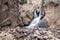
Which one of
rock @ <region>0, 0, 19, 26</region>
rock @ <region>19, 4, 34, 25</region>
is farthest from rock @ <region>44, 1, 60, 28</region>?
rock @ <region>19, 4, 34, 25</region>

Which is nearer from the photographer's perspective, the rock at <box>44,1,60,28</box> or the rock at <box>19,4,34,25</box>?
the rock at <box>44,1,60,28</box>

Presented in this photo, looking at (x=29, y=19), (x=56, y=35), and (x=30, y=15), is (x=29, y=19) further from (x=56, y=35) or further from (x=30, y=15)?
(x=56, y=35)

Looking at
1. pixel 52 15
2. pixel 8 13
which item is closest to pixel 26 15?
pixel 8 13

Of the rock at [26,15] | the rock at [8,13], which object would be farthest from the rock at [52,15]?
the rock at [26,15]

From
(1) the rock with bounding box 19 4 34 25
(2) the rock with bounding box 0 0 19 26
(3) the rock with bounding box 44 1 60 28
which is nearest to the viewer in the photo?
(3) the rock with bounding box 44 1 60 28

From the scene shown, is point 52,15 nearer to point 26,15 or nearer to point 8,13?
point 8,13

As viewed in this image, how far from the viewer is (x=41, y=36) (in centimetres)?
875

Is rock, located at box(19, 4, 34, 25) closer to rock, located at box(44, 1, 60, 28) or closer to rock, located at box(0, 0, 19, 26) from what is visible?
rock, located at box(0, 0, 19, 26)

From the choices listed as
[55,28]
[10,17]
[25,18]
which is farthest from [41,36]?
[25,18]

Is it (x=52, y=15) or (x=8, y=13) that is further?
(x=8, y=13)

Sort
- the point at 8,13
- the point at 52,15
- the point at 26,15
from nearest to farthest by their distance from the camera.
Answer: the point at 52,15, the point at 8,13, the point at 26,15

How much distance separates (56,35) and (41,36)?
2.72 feet

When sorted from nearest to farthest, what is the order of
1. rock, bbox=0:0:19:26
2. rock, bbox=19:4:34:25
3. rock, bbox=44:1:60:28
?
rock, bbox=44:1:60:28, rock, bbox=0:0:19:26, rock, bbox=19:4:34:25

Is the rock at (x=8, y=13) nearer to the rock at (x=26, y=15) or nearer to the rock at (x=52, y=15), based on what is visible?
the rock at (x=26, y=15)
